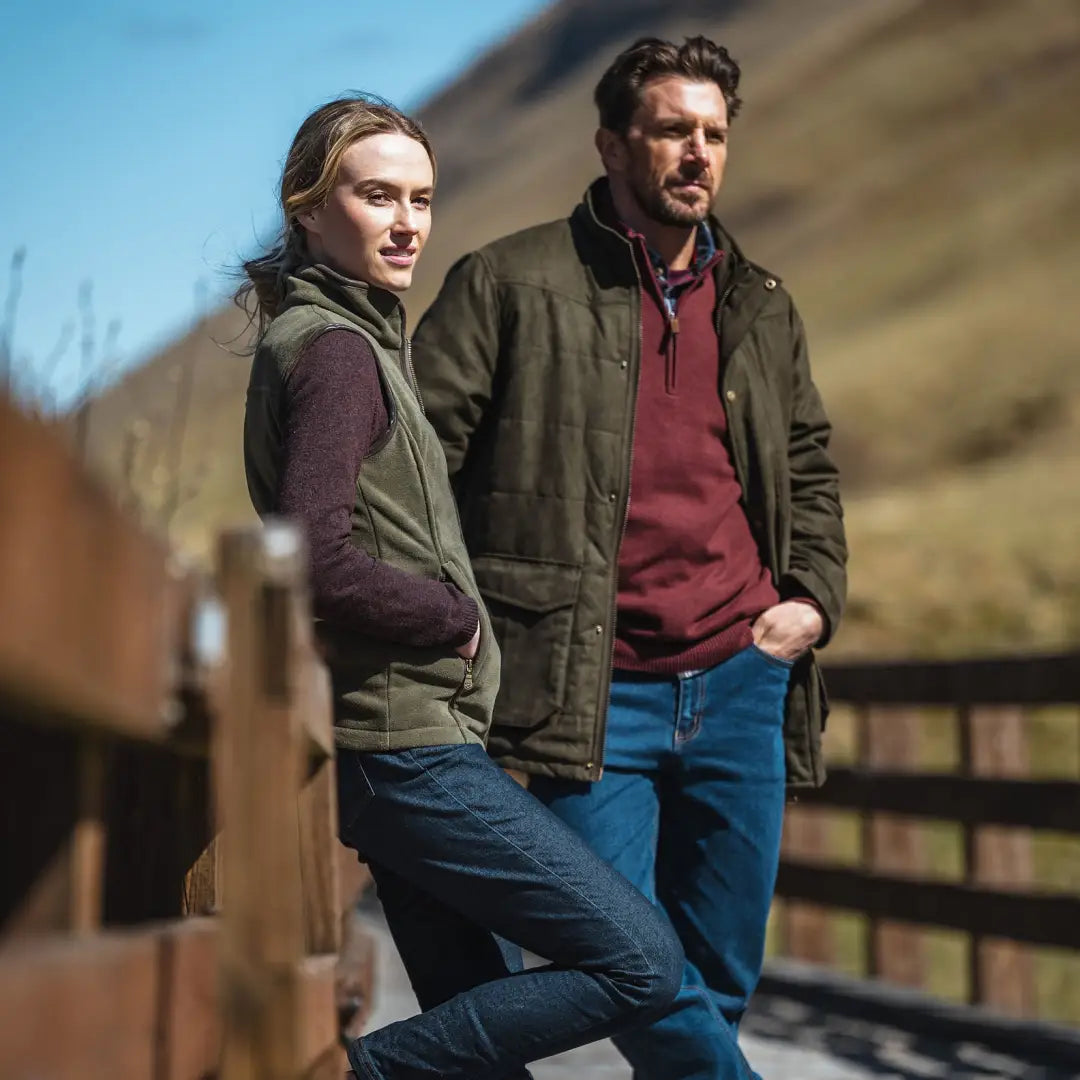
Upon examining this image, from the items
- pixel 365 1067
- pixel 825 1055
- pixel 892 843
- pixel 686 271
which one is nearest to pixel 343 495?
pixel 365 1067

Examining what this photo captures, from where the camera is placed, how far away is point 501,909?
2707 mm

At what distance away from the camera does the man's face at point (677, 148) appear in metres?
3.68

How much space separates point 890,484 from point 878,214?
36649 mm

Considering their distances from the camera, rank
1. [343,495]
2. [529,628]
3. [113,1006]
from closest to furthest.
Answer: [113,1006] → [343,495] → [529,628]

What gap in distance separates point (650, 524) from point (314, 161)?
1.00 m

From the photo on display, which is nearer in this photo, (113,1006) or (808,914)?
(113,1006)

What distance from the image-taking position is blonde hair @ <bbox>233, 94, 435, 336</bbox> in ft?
9.27

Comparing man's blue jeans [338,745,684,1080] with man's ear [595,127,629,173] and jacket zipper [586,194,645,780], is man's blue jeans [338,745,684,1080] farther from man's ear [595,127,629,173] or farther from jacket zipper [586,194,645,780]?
man's ear [595,127,629,173]

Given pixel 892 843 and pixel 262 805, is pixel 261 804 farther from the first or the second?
pixel 892 843

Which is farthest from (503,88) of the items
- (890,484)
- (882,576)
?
(882,576)

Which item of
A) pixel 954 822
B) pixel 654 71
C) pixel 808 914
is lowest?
pixel 808 914

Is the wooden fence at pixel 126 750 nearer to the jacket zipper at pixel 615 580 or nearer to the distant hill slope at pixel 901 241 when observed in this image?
the jacket zipper at pixel 615 580

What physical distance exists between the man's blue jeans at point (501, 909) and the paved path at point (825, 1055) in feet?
7.95

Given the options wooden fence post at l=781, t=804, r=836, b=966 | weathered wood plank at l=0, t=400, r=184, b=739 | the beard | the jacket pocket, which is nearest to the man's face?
the beard
